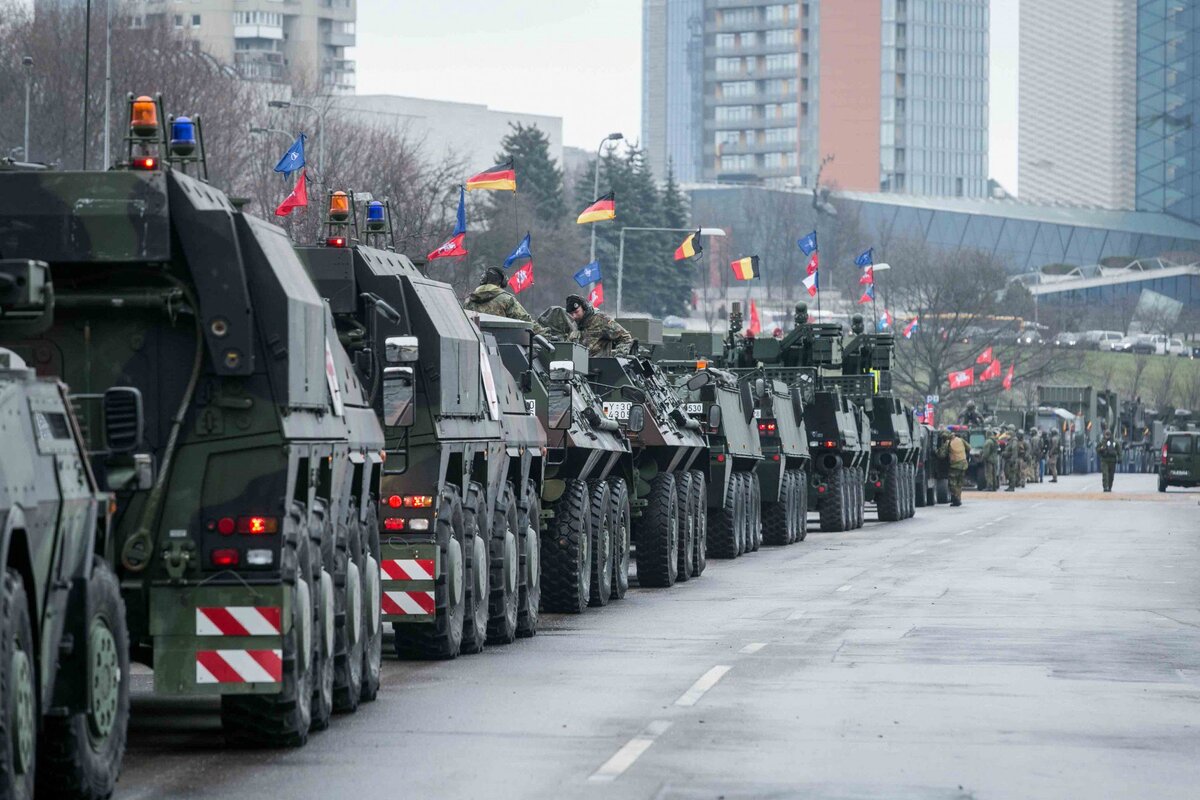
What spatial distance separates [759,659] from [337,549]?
4.50 metres

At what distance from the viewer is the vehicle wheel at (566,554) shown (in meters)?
20.2

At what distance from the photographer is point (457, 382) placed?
52.6ft

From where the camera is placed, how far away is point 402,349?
13445 mm

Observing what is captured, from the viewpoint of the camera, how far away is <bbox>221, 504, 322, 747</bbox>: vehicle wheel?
442 inches

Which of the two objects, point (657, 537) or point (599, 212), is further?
point (599, 212)

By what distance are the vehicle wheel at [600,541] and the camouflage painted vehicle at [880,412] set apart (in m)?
22.9

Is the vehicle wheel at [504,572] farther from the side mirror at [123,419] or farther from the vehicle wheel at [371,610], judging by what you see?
the side mirror at [123,419]

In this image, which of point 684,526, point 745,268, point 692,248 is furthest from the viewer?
point 745,268

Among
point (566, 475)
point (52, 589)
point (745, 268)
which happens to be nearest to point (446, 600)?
point (566, 475)

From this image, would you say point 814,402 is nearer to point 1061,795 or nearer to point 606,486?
point 606,486

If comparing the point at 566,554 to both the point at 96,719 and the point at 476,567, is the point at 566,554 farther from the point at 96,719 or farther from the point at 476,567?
the point at 96,719

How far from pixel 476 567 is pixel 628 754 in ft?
17.2

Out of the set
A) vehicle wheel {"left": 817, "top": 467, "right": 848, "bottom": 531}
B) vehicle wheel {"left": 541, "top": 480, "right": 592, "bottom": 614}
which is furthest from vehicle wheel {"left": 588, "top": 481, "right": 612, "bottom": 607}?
vehicle wheel {"left": 817, "top": 467, "right": 848, "bottom": 531}

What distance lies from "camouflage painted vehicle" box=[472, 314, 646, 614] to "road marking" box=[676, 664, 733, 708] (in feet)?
12.2
